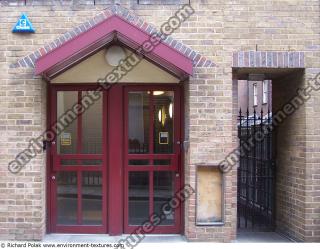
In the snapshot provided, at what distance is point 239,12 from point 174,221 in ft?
10.8

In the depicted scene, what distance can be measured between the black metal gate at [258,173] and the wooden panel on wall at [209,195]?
1552 mm

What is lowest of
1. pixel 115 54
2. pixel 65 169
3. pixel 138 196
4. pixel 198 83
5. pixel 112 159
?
pixel 138 196

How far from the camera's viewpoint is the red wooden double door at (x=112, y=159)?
699cm

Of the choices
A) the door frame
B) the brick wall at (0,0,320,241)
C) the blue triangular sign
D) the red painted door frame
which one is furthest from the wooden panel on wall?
the blue triangular sign

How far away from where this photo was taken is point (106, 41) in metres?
6.41

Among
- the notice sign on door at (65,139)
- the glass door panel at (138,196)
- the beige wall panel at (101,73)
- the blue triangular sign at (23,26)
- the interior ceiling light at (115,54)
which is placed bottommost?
the glass door panel at (138,196)

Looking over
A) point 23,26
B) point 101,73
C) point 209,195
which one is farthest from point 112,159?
point 23,26

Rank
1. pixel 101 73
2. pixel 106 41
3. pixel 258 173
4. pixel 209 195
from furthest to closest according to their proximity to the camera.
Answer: pixel 258 173
pixel 101 73
pixel 209 195
pixel 106 41

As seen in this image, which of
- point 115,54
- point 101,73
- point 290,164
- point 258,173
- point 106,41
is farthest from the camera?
point 258,173

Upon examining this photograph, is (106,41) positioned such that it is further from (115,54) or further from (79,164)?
(79,164)

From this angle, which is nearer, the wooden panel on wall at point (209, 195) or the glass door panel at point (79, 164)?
the wooden panel on wall at point (209, 195)

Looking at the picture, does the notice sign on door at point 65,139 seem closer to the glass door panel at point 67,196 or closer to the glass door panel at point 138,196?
the glass door panel at point 67,196

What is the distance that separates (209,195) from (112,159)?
5.11 feet

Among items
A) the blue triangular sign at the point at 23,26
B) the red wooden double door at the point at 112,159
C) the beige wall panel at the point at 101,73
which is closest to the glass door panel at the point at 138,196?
the red wooden double door at the point at 112,159
